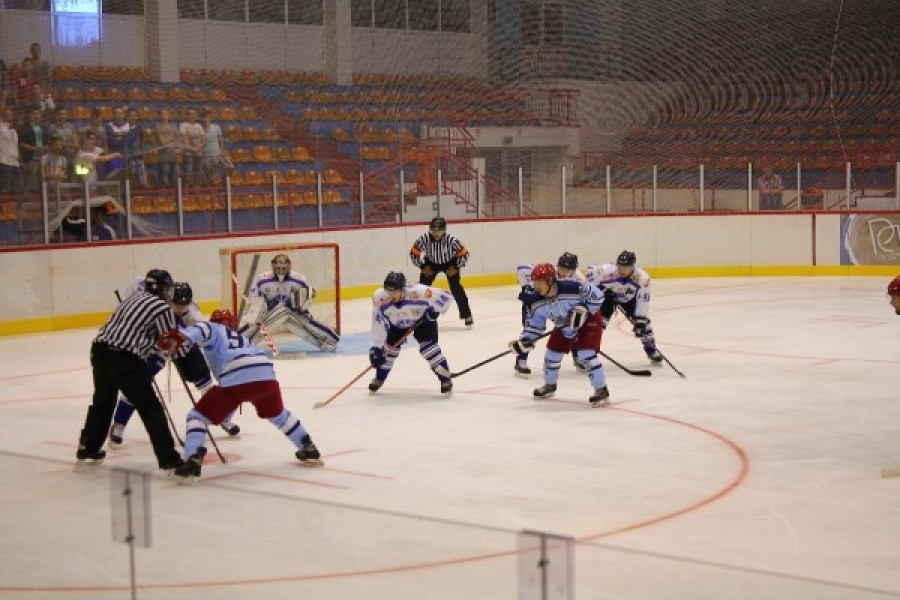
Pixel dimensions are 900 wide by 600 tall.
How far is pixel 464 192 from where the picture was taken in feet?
57.8

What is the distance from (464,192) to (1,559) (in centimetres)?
1353

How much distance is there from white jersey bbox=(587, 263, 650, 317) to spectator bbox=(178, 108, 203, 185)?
573cm

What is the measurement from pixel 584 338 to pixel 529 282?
5.27 feet

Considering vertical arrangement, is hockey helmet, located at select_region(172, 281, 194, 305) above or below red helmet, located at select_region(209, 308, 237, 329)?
above

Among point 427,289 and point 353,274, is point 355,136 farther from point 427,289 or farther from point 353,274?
point 427,289

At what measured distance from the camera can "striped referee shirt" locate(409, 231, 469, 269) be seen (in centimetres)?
1380

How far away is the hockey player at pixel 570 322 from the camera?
9195mm

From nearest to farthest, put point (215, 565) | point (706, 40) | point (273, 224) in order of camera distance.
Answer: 1. point (215, 565)
2. point (273, 224)
3. point (706, 40)

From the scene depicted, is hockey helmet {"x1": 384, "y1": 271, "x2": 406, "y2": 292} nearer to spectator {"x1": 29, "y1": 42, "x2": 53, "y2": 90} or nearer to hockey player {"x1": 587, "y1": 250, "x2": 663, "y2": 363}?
hockey player {"x1": 587, "y1": 250, "x2": 663, "y2": 363}

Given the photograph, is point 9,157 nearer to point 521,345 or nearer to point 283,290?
point 283,290

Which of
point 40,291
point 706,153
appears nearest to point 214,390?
point 40,291

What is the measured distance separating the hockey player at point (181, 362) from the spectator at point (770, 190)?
11.8 metres

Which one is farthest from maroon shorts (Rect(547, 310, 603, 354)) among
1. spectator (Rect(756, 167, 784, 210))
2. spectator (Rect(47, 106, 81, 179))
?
spectator (Rect(756, 167, 784, 210))

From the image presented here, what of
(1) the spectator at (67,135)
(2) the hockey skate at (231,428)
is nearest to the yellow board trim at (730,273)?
(1) the spectator at (67,135)
